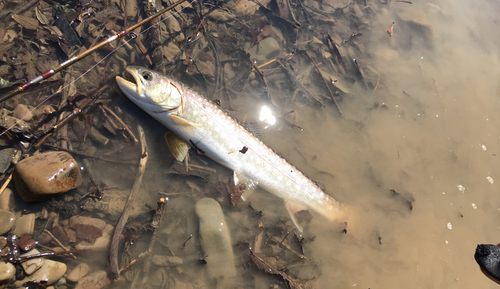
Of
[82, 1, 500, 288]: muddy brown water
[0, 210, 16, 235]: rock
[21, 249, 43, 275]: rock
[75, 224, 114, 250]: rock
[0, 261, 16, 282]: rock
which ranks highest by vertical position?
[0, 210, 16, 235]: rock

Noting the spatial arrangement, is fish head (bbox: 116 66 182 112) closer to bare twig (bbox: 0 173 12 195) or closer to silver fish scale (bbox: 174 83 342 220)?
silver fish scale (bbox: 174 83 342 220)

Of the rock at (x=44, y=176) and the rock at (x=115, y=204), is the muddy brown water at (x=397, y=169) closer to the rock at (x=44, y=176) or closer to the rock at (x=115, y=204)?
the rock at (x=115, y=204)

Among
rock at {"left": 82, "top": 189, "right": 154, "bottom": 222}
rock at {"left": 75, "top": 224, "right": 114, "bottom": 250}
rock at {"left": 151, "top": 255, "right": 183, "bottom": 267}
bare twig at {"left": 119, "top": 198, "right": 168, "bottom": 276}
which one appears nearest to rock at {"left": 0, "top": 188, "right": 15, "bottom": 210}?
rock at {"left": 82, "top": 189, "right": 154, "bottom": 222}

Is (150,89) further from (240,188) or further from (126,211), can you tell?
(240,188)

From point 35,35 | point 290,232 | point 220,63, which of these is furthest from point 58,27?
point 290,232

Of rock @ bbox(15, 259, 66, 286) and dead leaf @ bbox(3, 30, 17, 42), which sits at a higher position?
dead leaf @ bbox(3, 30, 17, 42)

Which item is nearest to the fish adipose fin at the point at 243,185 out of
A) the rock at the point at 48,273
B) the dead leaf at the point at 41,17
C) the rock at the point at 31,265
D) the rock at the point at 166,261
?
the rock at the point at 166,261

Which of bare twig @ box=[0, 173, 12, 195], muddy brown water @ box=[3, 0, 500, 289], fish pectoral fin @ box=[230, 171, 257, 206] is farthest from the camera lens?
muddy brown water @ box=[3, 0, 500, 289]
